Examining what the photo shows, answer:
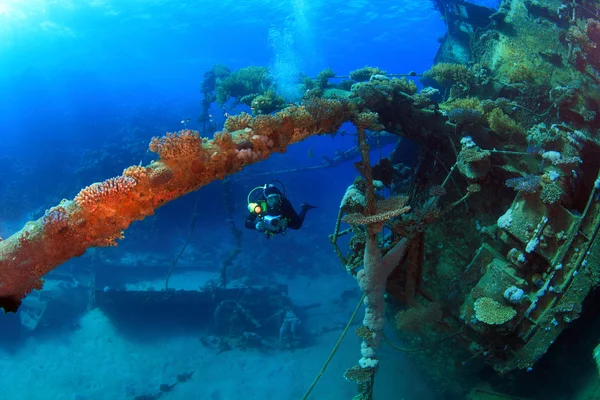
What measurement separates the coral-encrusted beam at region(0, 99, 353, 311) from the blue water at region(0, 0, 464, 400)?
914 centimetres

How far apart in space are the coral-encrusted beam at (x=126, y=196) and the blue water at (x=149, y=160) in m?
9.14

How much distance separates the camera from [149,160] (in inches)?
907

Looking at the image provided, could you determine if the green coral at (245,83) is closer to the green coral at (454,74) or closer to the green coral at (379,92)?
the green coral at (454,74)

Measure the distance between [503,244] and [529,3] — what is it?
8.72m

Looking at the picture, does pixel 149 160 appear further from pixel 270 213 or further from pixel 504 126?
pixel 504 126

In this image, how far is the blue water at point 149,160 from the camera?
510 inches

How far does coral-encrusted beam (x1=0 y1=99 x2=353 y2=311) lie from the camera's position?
11.0 ft

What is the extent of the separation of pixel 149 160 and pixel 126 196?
838 inches

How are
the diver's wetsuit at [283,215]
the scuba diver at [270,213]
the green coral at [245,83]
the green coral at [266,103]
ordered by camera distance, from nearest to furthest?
the scuba diver at [270,213], the diver's wetsuit at [283,215], the green coral at [266,103], the green coral at [245,83]

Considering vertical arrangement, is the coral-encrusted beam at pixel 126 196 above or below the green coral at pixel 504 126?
above

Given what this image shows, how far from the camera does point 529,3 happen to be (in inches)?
396

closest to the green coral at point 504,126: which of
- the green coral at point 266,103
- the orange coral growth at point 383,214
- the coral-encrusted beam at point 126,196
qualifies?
the orange coral growth at point 383,214

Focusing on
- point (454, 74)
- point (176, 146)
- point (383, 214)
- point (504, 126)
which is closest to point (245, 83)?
point (454, 74)

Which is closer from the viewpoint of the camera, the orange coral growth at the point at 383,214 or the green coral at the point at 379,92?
the orange coral growth at the point at 383,214
